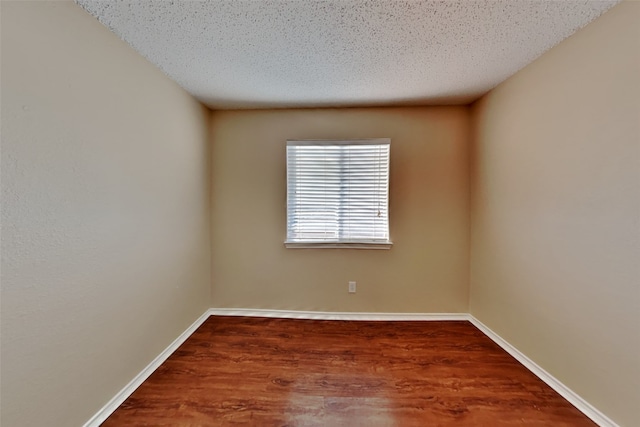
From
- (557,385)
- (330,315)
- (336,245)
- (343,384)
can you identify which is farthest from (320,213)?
(557,385)

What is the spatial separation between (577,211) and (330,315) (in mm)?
2169

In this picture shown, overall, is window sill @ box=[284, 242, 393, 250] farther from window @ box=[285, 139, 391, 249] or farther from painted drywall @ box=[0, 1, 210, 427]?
painted drywall @ box=[0, 1, 210, 427]

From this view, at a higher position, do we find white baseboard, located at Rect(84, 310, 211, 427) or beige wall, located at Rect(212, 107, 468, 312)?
beige wall, located at Rect(212, 107, 468, 312)

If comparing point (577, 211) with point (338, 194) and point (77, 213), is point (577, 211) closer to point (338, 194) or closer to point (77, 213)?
point (338, 194)

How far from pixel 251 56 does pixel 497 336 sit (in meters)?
3.03

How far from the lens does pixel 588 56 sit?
142 centimetres

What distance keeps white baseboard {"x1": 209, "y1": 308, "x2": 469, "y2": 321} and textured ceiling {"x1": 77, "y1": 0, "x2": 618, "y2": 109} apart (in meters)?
2.22

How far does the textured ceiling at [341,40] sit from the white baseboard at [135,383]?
2200 millimetres

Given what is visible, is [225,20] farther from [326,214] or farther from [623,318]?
[623,318]

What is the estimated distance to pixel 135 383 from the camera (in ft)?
5.43

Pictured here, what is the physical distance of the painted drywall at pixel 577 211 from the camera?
1251mm

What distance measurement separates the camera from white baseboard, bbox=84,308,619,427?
1425 mm

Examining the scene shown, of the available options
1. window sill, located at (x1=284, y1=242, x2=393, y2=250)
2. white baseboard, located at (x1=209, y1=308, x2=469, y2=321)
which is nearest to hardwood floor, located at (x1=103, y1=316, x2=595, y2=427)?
white baseboard, located at (x1=209, y1=308, x2=469, y2=321)

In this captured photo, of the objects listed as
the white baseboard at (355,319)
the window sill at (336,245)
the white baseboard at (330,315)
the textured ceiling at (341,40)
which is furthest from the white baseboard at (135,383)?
the textured ceiling at (341,40)
